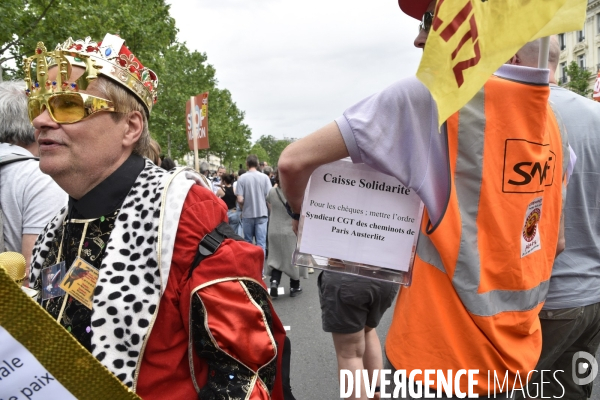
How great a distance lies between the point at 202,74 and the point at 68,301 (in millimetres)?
41211

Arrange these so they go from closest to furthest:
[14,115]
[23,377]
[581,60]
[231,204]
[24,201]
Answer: [23,377] < [24,201] < [14,115] < [231,204] < [581,60]

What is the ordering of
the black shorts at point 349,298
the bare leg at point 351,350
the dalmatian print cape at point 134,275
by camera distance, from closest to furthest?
the dalmatian print cape at point 134,275 → the black shorts at point 349,298 → the bare leg at point 351,350

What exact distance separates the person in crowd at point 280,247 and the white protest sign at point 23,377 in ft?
18.7

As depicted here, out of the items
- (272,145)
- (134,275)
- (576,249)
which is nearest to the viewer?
(134,275)

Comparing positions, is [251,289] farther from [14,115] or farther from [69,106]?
[14,115]

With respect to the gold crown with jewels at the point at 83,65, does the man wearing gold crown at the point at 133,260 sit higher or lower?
lower

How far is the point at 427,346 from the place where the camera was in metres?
1.46

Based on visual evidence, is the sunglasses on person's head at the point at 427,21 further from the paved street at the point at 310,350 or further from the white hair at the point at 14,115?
the paved street at the point at 310,350

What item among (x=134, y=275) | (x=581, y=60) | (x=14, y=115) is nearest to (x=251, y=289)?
(x=134, y=275)

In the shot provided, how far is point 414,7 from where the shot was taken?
1626 millimetres

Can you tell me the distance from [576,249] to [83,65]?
2.16 metres

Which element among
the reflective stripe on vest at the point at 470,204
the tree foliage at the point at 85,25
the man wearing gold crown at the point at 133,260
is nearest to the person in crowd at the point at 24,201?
the man wearing gold crown at the point at 133,260

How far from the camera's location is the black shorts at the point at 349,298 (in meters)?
2.95

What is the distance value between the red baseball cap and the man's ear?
96 cm
